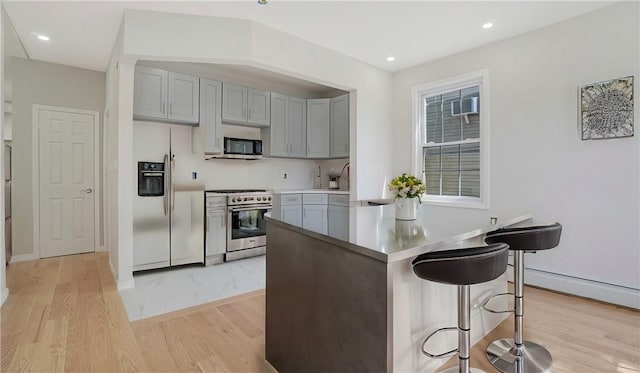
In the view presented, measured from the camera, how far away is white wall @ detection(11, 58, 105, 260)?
13.5ft

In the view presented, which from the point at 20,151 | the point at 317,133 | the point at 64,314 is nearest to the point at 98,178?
the point at 20,151

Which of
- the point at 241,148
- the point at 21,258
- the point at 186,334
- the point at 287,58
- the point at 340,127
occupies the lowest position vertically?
the point at 186,334

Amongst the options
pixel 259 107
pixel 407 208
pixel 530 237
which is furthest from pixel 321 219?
pixel 259 107

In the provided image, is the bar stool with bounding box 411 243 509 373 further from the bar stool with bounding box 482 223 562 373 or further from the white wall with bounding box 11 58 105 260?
the white wall with bounding box 11 58 105 260

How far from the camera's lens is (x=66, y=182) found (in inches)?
175

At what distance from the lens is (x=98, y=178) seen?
4.66 m

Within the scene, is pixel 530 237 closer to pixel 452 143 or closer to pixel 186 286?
pixel 452 143

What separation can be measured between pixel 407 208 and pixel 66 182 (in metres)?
4.84

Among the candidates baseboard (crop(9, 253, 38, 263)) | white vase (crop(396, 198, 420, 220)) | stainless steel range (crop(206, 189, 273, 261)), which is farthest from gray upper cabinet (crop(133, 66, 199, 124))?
white vase (crop(396, 198, 420, 220))

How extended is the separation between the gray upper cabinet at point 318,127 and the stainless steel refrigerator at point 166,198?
1827 mm

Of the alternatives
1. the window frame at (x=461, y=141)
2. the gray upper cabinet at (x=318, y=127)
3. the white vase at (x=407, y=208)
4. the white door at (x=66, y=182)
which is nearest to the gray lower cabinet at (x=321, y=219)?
the white vase at (x=407, y=208)

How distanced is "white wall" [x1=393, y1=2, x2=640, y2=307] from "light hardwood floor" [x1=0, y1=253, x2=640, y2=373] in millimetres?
408

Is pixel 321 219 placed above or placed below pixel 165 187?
below

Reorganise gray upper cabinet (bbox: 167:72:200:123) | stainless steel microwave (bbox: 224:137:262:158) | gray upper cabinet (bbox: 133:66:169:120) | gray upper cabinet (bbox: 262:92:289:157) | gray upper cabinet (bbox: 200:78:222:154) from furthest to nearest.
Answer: gray upper cabinet (bbox: 262:92:289:157)
stainless steel microwave (bbox: 224:137:262:158)
gray upper cabinet (bbox: 200:78:222:154)
gray upper cabinet (bbox: 167:72:200:123)
gray upper cabinet (bbox: 133:66:169:120)
